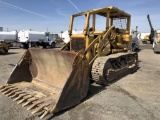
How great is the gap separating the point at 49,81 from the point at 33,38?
21793 millimetres

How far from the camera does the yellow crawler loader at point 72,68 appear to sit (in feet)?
16.6

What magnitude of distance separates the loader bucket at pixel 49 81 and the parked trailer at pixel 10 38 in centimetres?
2266

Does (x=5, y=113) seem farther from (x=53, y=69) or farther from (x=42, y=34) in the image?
→ (x=42, y=34)

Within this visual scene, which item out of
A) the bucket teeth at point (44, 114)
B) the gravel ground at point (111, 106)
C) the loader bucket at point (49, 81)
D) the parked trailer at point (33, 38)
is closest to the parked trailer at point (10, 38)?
the parked trailer at point (33, 38)

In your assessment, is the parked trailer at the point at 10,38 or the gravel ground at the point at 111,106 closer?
the gravel ground at the point at 111,106

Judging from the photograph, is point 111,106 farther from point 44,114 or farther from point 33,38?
point 33,38

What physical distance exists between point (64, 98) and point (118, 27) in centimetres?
514

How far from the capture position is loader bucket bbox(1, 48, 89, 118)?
4.87 meters

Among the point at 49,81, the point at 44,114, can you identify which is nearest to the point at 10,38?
the point at 49,81

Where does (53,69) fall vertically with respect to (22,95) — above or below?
above

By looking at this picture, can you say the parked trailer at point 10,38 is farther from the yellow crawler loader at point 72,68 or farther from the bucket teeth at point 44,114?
the bucket teeth at point 44,114

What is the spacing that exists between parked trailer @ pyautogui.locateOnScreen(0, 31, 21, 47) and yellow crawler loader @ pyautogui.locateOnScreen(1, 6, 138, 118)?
21.8 m

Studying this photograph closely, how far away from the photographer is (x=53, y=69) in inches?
250

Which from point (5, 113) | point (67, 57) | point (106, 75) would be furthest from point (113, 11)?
point (5, 113)
